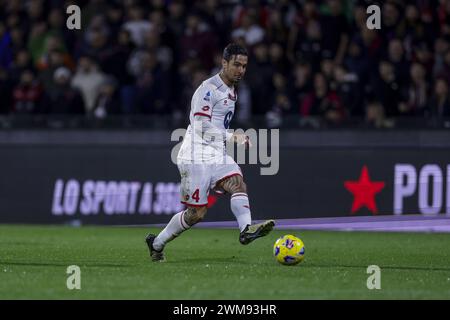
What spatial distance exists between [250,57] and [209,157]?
7.33 meters

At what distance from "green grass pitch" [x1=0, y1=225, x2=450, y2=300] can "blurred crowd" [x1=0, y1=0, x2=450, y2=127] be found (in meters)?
2.49

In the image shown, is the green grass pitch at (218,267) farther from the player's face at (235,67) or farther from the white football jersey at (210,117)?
the player's face at (235,67)

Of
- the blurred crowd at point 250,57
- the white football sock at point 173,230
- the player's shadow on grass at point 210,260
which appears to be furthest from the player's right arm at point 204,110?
the blurred crowd at point 250,57

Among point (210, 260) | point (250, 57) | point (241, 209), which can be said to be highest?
point (250, 57)

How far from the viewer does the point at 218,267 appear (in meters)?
11.6

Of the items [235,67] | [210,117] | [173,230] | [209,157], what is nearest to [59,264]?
[173,230]

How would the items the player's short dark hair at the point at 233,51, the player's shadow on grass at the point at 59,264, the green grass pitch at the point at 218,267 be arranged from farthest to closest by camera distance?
the player's short dark hair at the point at 233,51
the player's shadow on grass at the point at 59,264
the green grass pitch at the point at 218,267

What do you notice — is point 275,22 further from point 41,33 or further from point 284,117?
point 41,33

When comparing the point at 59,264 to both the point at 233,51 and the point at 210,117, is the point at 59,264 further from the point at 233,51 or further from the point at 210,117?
the point at 233,51

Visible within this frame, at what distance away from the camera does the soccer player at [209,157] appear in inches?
471

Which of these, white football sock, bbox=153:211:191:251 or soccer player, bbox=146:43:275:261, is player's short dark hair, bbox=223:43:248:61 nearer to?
soccer player, bbox=146:43:275:261

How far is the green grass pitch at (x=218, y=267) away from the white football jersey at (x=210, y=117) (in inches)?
47.2

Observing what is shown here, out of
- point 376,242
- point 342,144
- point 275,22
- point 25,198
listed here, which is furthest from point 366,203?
point 25,198

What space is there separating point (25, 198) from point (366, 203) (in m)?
5.69
